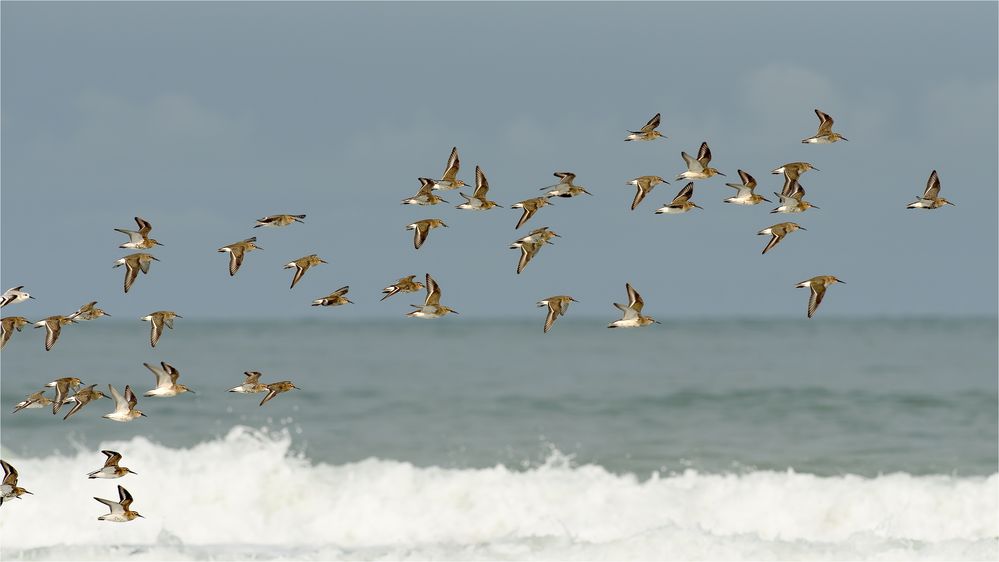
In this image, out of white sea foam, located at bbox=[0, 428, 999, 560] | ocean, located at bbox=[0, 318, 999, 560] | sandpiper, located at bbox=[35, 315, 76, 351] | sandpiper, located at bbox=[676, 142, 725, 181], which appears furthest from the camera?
ocean, located at bbox=[0, 318, 999, 560]

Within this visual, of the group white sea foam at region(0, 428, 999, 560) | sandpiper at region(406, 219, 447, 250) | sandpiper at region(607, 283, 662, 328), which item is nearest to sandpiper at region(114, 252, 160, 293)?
sandpiper at region(406, 219, 447, 250)

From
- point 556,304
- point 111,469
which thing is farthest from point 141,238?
point 556,304

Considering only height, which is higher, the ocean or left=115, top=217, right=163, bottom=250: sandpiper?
left=115, top=217, right=163, bottom=250: sandpiper

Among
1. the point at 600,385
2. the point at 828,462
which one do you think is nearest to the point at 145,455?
the point at 828,462

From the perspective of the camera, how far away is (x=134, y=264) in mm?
15734

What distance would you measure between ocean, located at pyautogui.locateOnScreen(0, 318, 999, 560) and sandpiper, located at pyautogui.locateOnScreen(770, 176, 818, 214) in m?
4.90

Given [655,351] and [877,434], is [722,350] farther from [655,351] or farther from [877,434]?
[877,434]

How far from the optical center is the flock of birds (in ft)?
47.6

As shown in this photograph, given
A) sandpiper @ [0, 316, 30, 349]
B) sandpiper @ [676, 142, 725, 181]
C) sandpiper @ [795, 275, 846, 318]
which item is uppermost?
sandpiper @ [676, 142, 725, 181]

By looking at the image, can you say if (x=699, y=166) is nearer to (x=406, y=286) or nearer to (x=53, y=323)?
(x=406, y=286)

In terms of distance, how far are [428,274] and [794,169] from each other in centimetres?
528

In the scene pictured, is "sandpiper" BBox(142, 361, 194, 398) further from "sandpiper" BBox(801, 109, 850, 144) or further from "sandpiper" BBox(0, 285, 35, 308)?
"sandpiper" BBox(801, 109, 850, 144)

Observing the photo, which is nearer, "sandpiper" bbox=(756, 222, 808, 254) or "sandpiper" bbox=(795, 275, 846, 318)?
"sandpiper" bbox=(795, 275, 846, 318)

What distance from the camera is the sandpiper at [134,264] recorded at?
15.6m
